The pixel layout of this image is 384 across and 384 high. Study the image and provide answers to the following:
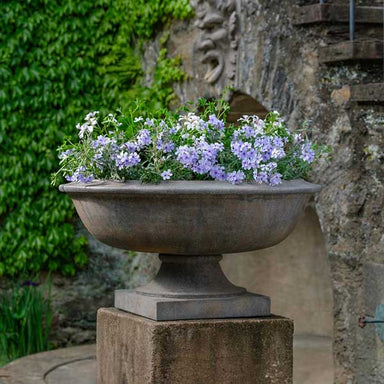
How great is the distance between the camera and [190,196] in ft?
10.9

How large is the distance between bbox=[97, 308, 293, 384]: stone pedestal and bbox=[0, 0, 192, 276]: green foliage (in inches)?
138

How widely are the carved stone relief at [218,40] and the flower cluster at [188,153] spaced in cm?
230

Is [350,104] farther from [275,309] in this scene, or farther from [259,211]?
[275,309]

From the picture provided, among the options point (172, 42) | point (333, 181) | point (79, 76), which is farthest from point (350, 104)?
point (79, 76)

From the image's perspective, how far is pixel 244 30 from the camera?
5746mm

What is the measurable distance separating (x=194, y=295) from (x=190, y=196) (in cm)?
44

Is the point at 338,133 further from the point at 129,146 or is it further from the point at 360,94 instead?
the point at 129,146

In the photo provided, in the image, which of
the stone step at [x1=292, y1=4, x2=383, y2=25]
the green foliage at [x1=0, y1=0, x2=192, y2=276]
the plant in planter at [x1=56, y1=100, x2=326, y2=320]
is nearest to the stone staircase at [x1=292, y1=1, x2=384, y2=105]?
the stone step at [x1=292, y1=4, x2=383, y2=25]

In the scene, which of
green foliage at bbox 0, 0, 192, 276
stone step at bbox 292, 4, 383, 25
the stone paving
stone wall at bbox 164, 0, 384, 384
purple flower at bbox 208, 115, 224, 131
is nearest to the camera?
purple flower at bbox 208, 115, 224, 131

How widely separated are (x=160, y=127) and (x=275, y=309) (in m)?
4.61

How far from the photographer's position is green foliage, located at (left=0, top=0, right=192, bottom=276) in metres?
7.06

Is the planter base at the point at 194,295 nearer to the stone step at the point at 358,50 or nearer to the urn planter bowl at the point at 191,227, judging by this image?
the urn planter bowl at the point at 191,227

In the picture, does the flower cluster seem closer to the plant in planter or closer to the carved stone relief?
the plant in planter

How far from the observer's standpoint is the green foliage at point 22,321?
22.3 ft
